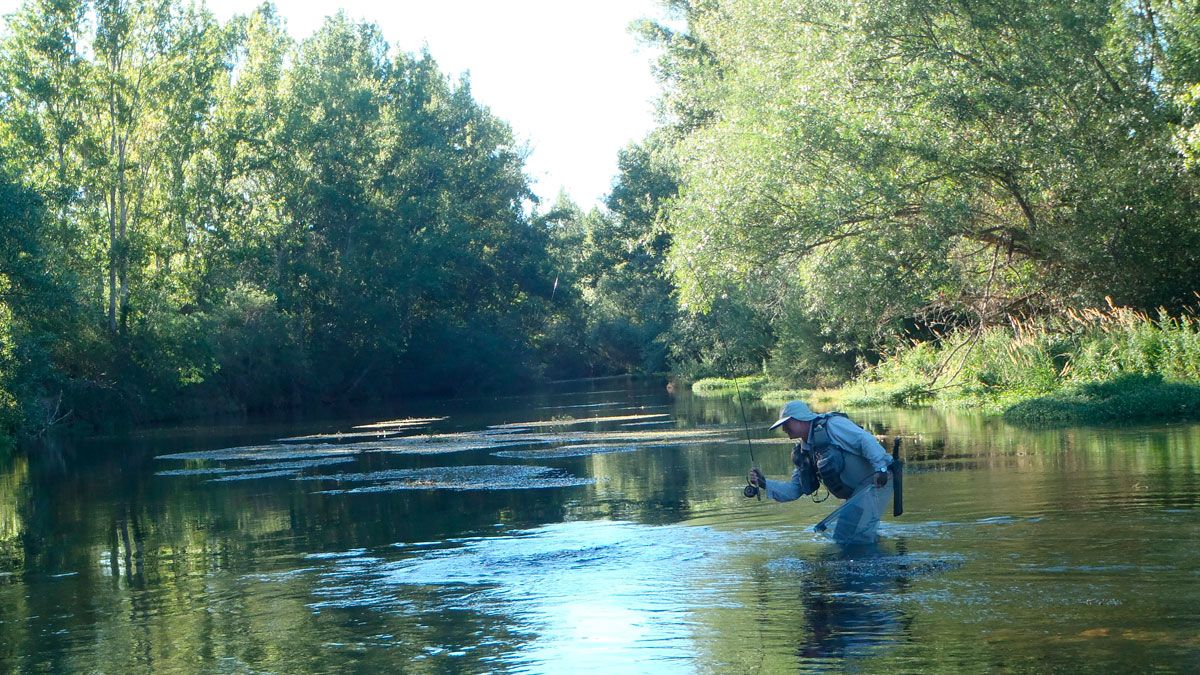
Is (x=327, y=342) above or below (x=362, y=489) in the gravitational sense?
above

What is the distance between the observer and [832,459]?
A: 11.5 metres

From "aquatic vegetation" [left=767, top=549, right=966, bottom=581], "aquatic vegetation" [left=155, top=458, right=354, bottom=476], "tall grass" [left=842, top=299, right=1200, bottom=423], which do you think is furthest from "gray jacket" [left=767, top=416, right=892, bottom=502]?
"aquatic vegetation" [left=155, top=458, right=354, bottom=476]

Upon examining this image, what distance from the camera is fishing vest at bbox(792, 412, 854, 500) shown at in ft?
37.6

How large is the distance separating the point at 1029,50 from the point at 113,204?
122ft

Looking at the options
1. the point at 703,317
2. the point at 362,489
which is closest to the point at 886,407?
the point at 362,489

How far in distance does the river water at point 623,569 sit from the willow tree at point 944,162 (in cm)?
707

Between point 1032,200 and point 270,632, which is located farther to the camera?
point 1032,200

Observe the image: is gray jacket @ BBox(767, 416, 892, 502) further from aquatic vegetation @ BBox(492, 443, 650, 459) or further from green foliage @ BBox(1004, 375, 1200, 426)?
green foliage @ BBox(1004, 375, 1200, 426)

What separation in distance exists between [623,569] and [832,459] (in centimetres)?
215

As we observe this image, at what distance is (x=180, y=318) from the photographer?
160 ft

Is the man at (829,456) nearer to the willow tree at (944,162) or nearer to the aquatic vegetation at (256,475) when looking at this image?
the aquatic vegetation at (256,475)

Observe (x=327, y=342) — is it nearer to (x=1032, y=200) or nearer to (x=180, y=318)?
(x=180, y=318)

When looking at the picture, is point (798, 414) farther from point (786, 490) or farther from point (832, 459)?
point (786, 490)

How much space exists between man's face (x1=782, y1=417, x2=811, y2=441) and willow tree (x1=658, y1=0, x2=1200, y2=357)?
16667 millimetres
